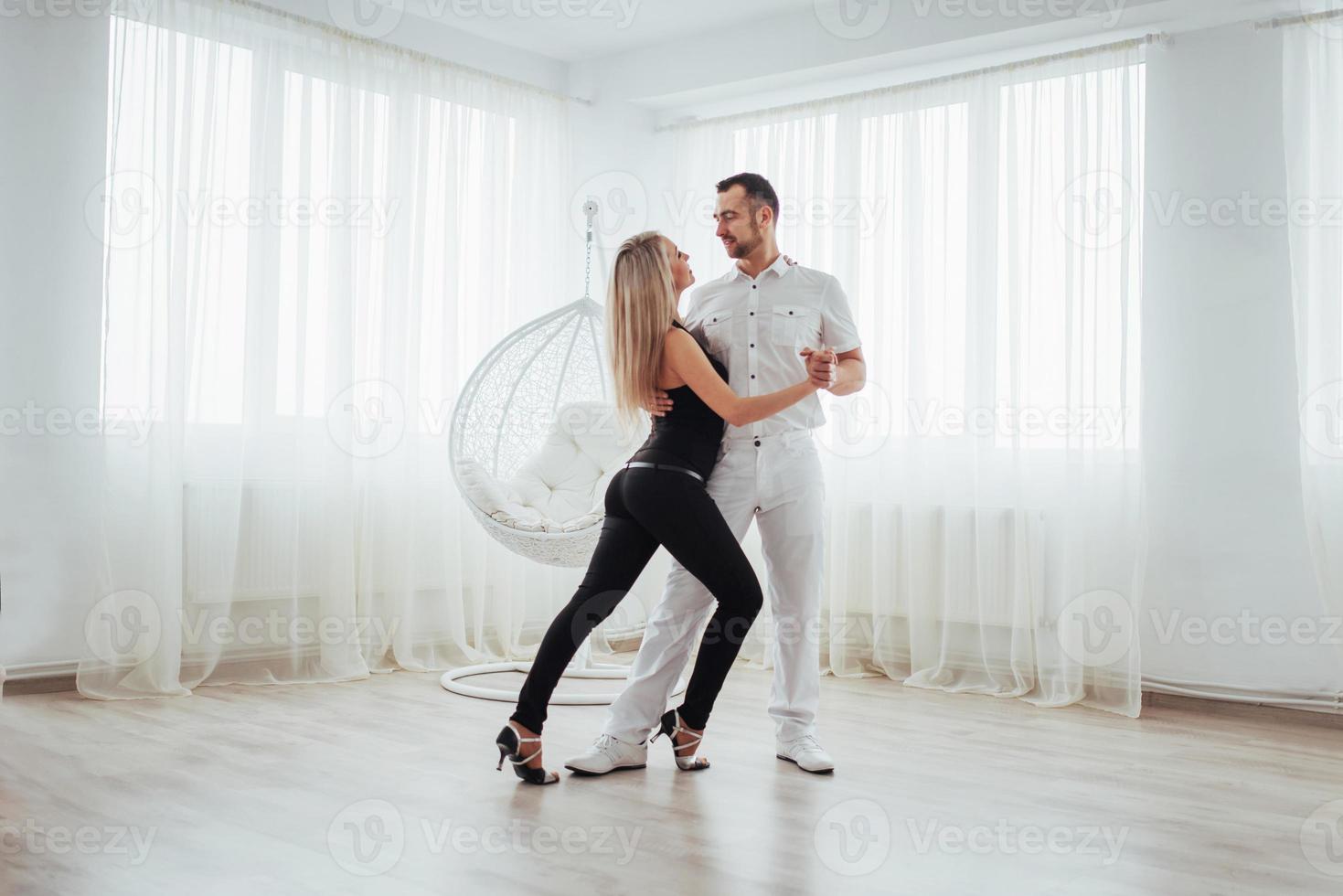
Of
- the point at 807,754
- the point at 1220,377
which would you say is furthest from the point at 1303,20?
the point at 807,754

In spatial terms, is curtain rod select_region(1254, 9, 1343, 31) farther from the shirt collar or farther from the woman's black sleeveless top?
the woman's black sleeveless top

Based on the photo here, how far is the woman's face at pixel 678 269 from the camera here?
289 centimetres

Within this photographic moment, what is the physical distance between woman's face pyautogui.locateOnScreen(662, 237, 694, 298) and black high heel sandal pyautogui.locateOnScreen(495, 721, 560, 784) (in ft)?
3.66

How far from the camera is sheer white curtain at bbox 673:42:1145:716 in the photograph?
4137mm

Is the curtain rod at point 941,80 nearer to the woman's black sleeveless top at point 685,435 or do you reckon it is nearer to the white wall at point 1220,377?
the white wall at point 1220,377

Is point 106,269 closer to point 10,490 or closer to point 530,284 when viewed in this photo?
point 10,490

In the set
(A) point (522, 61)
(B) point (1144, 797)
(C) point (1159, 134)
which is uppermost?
(A) point (522, 61)

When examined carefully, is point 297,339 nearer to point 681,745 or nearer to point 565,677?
point 565,677

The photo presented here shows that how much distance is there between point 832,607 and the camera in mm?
4684

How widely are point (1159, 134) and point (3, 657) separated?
4.25 meters

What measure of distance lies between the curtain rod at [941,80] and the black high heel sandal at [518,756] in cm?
306

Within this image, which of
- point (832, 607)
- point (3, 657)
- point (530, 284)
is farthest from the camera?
point (530, 284)

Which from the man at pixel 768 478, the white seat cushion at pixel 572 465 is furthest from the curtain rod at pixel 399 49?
the man at pixel 768 478

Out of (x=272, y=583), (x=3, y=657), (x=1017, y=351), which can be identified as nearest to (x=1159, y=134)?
(x=1017, y=351)
